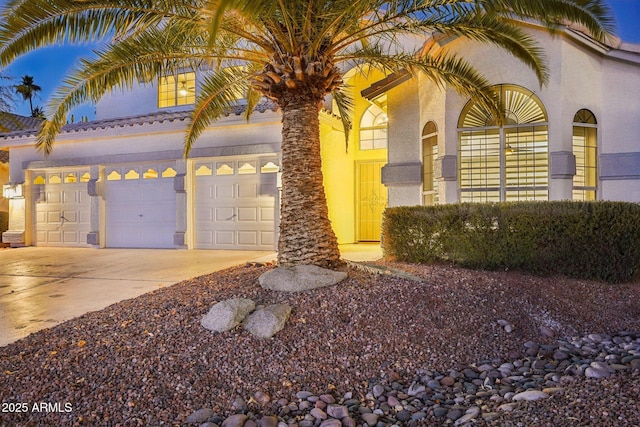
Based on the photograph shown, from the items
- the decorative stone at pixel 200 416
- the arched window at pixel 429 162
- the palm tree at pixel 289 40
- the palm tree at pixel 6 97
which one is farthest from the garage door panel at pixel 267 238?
the palm tree at pixel 6 97

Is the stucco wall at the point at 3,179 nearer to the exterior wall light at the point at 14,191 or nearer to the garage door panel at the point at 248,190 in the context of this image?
the exterior wall light at the point at 14,191

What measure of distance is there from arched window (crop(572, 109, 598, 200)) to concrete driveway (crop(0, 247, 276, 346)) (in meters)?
7.14

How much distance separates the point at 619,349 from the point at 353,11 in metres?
4.76

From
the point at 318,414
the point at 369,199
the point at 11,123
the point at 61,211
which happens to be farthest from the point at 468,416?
the point at 11,123

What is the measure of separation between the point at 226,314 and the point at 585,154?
325 inches

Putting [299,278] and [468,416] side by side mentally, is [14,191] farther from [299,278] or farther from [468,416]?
[468,416]

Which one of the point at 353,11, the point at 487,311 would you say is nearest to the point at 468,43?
the point at 353,11

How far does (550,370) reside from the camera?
418 cm

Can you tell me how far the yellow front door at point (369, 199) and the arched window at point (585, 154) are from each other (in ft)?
19.8

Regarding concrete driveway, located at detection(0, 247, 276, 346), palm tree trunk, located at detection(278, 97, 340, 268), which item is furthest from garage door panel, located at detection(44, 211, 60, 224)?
palm tree trunk, located at detection(278, 97, 340, 268)

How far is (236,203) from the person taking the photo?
12.8 meters

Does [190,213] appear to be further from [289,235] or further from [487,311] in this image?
[487,311]

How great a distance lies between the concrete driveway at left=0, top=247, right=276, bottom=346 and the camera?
5793 millimetres

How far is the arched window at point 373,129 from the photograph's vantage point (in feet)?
46.7
